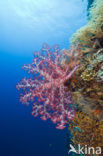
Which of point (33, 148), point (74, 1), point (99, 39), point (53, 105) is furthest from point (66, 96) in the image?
point (33, 148)

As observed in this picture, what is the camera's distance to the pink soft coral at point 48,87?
10.6ft

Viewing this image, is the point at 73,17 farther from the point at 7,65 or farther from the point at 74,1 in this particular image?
the point at 7,65

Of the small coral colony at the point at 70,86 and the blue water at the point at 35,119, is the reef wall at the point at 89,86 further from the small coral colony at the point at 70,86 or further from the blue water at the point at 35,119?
the blue water at the point at 35,119

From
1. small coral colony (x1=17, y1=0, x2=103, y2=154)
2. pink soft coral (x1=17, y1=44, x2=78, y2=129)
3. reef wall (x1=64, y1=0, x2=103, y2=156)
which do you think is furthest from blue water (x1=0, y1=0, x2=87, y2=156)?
pink soft coral (x1=17, y1=44, x2=78, y2=129)

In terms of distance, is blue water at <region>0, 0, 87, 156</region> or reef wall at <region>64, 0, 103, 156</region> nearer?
reef wall at <region>64, 0, 103, 156</region>

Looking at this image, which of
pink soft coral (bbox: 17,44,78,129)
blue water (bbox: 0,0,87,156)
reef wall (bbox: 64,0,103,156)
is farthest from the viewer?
blue water (bbox: 0,0,87,156)

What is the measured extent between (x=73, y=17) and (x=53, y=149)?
40.1 metres

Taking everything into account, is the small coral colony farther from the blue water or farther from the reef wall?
the blue water

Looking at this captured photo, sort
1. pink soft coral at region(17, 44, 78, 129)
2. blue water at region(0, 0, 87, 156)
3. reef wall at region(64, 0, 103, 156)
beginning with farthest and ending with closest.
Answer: blue water at region(0, 0, 87, 156)
pink soft coral at region(17, 44, 78, 129)
reef wall at region(64, 0, 103, 156)

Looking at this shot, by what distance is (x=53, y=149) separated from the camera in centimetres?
3167

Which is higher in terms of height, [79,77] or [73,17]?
[73,17]

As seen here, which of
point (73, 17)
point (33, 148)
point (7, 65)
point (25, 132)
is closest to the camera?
point (73, 17)

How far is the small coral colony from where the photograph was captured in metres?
3.17

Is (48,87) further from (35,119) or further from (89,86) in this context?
(35,119)
